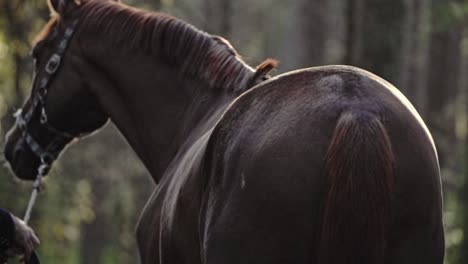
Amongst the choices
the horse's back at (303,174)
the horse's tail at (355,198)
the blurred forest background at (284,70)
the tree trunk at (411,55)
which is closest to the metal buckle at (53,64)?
the blurred forest background at (284,70)

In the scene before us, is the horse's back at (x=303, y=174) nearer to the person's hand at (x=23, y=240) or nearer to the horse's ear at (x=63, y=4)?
the person's hand at (x=23, y=240)

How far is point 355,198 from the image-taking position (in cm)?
453

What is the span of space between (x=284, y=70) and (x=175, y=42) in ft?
67.3

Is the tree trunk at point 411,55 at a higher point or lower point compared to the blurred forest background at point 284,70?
higher

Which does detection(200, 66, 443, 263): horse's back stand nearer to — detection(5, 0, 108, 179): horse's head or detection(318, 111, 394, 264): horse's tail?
detection(318, 111, 394, 264): horse's tail

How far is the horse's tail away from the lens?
4527 mm

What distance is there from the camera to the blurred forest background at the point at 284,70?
13.7m

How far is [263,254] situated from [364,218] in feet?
1.44

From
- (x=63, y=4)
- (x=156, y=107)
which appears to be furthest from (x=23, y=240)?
(x=63, y=4)

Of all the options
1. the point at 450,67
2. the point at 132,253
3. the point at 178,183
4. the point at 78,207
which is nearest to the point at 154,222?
the point at 178,183

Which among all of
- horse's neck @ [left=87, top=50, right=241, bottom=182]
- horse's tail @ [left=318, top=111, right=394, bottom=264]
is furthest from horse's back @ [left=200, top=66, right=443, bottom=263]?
horse's neck @ [left=87, top=50, right=241, bottom=182]

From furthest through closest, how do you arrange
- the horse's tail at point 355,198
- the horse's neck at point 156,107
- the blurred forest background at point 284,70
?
the blurred forest background at point 284,70
the horse's neck at point 156,107
the horse's tail at point 355,198

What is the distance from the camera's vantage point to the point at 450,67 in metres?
29.8

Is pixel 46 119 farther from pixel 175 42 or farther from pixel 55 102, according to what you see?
pixel 175 42
